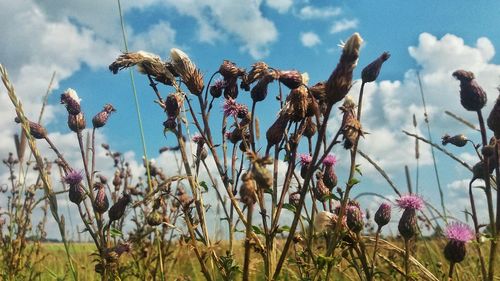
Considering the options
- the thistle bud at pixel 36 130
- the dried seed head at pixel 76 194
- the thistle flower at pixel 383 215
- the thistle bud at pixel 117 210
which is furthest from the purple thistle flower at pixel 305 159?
the thistle bud at pixel 36 130

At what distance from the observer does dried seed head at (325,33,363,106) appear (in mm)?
1865

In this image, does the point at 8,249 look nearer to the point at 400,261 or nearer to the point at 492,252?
the point at 400,261

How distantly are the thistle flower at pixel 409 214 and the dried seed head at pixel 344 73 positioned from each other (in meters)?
1.02

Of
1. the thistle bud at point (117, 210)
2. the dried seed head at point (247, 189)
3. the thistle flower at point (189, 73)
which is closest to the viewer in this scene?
the dried seed head at point (247, 189)

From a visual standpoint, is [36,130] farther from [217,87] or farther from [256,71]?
[256,71]

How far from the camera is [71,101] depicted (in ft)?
9.77

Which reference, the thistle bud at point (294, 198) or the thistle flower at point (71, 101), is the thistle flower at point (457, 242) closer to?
the thistle bud at point (294, 198)

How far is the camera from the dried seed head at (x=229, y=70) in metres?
2.43

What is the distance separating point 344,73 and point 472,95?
1.18m

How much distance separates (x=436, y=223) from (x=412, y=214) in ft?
3.48

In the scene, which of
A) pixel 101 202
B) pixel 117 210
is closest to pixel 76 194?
pixel 101 202

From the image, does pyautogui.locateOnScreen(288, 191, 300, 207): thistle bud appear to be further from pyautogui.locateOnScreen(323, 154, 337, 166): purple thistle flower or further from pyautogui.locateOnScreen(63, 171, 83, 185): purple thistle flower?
pyautogui.locateOnScreen(63, 171, 83, 185): purple thistle flower

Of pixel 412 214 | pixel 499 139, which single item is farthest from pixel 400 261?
pixel 499 139

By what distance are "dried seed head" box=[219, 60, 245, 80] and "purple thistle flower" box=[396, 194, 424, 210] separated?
3.76 feet
